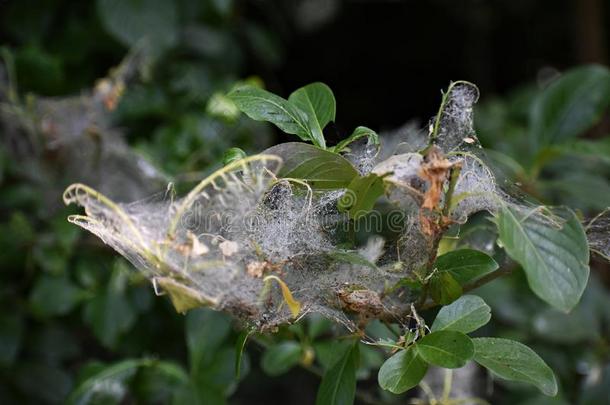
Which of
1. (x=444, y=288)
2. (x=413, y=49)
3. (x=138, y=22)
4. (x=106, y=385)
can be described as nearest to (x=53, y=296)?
(x=106, y=385)

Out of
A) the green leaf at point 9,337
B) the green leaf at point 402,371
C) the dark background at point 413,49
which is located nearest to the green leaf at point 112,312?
the green leaf at point 9,337

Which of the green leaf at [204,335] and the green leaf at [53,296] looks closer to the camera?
the green leaf at [204,335]

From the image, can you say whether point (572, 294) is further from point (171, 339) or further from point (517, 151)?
point (517, 151)

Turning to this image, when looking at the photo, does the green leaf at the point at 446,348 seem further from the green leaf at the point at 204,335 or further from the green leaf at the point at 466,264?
the green leaf at the point at 204,335

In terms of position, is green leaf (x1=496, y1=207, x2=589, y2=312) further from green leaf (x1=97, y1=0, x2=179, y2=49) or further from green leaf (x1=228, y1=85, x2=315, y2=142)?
green leaf (x1=97, y1=0, x2=179, y2=49)

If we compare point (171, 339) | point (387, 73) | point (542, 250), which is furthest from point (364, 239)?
point (387, 73)

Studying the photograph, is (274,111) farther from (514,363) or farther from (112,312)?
(112,312)
